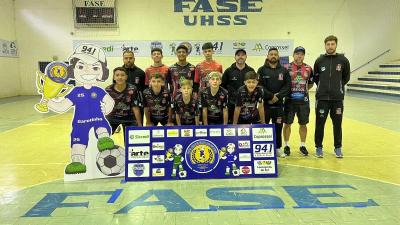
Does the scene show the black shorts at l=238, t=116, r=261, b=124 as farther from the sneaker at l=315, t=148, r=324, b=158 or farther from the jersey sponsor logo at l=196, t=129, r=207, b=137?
the sneaker at l=315, t=148, r=324, b=158

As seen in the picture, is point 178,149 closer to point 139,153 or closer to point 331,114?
point 139,153

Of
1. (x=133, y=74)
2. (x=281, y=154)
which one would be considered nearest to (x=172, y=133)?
(x=133, y=74)

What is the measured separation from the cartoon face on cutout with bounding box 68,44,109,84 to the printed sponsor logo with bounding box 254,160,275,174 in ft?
7.73

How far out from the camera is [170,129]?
4.18 metres

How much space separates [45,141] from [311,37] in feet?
45.5

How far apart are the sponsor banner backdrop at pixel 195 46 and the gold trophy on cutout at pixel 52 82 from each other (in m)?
12.0

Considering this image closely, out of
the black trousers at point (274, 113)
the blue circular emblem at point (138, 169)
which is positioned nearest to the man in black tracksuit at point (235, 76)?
the black trousers at point (274, 113)

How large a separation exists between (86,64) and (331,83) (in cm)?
356

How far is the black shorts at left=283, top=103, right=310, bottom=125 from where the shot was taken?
200 inches

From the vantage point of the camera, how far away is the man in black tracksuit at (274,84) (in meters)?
4.86

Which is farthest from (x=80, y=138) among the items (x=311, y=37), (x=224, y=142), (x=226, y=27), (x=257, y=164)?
(x=311, y=37)

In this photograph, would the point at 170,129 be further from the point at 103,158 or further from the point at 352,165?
the point at 352,165

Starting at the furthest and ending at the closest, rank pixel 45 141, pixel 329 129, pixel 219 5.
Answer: pixel 219 5
pixel 329 129
pixel 45 141

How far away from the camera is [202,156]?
4137 mm
